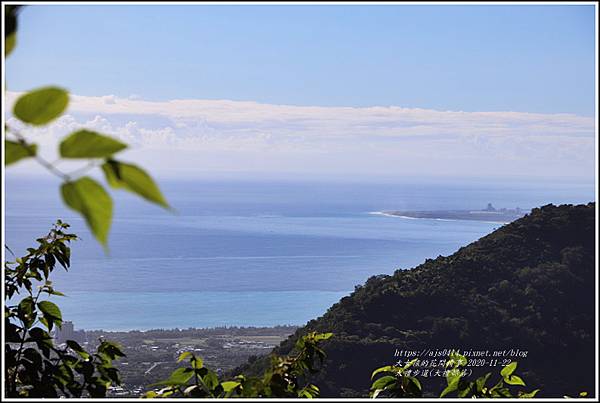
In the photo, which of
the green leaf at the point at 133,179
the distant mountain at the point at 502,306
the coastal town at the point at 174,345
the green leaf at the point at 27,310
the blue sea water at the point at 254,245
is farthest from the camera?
the blue sea water at the point at 254,245

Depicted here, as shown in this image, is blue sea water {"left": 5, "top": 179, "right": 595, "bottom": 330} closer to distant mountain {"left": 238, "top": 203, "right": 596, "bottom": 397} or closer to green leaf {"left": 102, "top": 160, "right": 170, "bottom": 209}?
distant mountain {"left": 238, "top": 203, "right": 596, "bottom": 397}

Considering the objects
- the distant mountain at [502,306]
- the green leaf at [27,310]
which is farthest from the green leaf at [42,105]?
the distant mountain at [502,306]

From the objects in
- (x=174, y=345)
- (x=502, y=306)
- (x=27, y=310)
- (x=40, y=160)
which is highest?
(x=40, y=160)

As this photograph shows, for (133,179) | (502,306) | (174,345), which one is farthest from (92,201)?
(502,306)

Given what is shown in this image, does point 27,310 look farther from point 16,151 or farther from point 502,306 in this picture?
point 502,306

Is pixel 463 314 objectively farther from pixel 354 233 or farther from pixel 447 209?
pixel 354 233

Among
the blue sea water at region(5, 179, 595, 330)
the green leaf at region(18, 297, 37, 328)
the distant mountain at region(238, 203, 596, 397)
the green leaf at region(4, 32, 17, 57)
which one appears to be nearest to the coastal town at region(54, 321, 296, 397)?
the blue sea water at region(5, 179, 595, 330)

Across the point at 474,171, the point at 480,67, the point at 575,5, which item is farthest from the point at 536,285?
the point at 575,5

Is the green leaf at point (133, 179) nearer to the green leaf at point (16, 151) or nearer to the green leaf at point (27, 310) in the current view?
the green leaf at point (16, 151)
